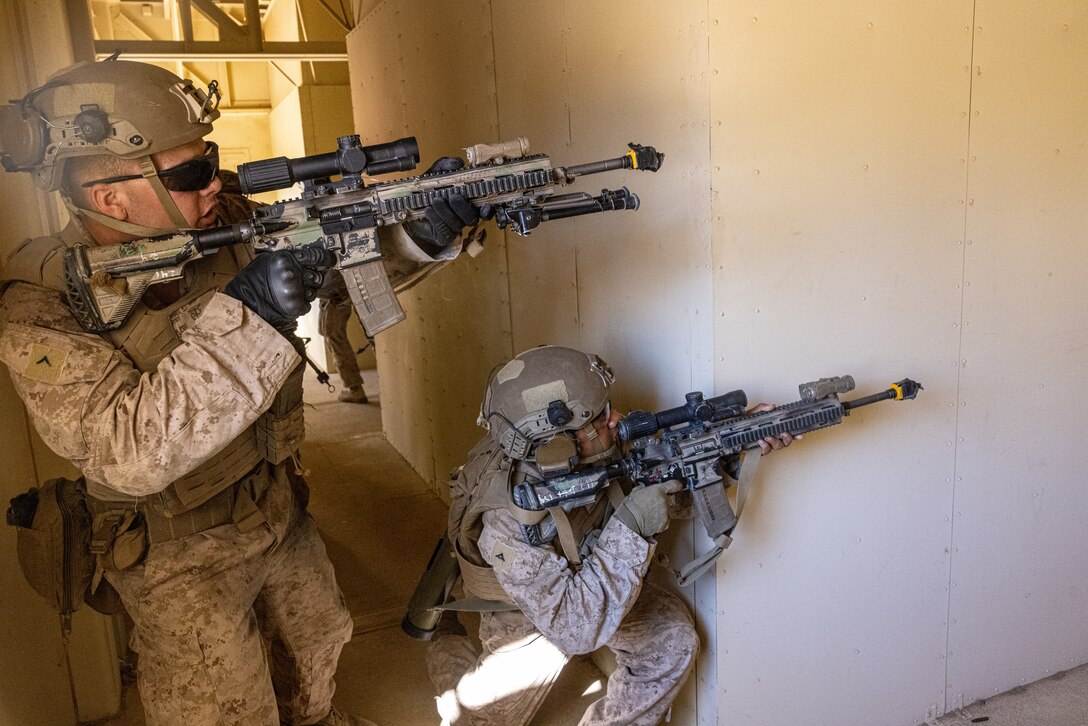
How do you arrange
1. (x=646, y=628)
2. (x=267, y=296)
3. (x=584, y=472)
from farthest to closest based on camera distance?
(x=646, y=628) < (x=584, y=472) < (x=267, y=296)

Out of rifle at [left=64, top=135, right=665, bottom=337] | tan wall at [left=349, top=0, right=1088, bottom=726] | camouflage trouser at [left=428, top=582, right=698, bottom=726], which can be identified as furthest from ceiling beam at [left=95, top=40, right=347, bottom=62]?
camouflage trouser at [left=428, top=582, right=698, bottom=726]

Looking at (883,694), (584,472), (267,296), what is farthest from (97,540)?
(883,694)

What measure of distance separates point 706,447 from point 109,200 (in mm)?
1717

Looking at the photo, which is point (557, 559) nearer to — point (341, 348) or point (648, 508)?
point (648, 508)

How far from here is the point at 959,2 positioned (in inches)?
101

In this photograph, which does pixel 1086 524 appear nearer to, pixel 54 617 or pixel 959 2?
pixel 959 2

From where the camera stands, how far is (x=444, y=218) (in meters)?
2.18

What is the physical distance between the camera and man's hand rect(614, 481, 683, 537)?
243cm

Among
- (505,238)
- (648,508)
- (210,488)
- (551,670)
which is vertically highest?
(505,238)

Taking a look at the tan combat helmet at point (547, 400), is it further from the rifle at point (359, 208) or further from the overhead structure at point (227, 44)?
the overhead structure at point (227, 44)

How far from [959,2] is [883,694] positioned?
2.27 meters

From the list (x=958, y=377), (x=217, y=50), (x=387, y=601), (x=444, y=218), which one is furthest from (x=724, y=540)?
(x=217, y=50)

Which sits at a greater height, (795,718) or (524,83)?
(524,83)

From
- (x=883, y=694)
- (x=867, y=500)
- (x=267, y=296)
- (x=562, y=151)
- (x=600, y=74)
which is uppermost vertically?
(x=600, y=74)
